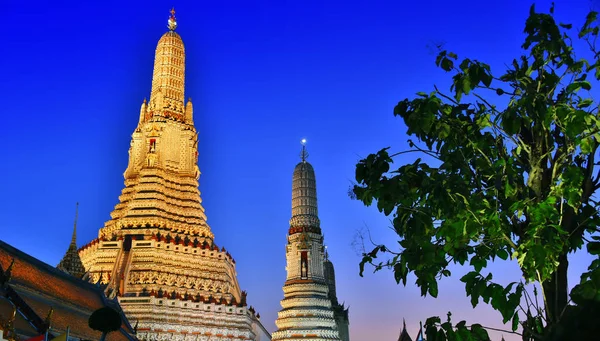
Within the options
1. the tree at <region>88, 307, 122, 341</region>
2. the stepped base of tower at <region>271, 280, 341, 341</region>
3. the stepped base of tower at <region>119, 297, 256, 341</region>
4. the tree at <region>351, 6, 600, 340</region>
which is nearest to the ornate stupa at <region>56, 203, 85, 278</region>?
the stepped base of tower at <region>119, 297, 256, 341</region>

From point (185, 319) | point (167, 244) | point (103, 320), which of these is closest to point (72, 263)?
point (167, 244)

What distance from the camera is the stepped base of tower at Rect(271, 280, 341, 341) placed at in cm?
4794

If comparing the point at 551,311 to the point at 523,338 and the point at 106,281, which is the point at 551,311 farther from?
the point at 106,281

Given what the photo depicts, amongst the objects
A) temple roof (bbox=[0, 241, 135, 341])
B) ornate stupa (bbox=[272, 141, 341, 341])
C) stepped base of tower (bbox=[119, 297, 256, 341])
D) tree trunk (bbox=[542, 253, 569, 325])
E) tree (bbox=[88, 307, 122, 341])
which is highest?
ornate stupa (bbox=[272, 141, 341, 341])

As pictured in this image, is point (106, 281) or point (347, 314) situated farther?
point (347, 314)

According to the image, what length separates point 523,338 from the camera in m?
7.81

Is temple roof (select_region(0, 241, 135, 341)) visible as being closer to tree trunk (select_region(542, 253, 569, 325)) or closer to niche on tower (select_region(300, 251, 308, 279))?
tree trunk (select_region(542, 253, 569, 325))

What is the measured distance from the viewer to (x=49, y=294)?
18.3 metres

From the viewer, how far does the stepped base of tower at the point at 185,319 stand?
4106 cm

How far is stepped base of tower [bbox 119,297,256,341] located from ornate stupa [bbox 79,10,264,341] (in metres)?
0.07

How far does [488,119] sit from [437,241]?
190cm

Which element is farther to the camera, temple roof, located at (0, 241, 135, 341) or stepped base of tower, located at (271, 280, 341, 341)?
stepped base of tower, located at (271, 280, 341, 341)

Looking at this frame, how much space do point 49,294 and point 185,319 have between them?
24995 mm

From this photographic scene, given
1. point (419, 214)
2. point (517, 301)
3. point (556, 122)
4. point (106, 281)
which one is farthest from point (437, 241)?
point (106, 281)
